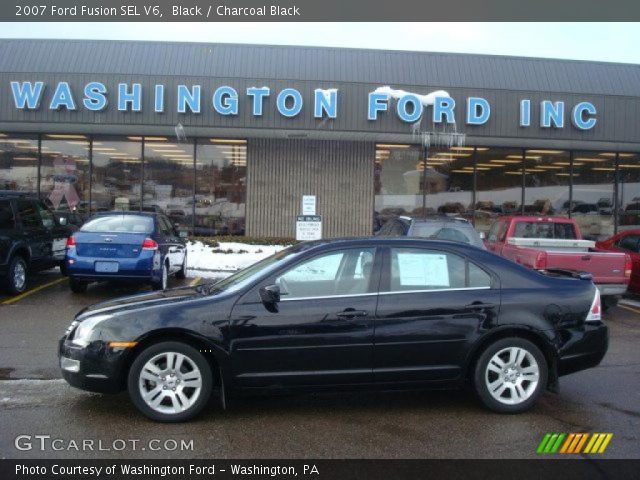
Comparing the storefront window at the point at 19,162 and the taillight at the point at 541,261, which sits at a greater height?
the storefront window at the point at 19,162

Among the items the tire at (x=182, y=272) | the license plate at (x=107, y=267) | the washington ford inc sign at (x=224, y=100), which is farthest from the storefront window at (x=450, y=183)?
the license plate at (x=107, y=267)

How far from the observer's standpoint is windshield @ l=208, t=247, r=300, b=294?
536cm

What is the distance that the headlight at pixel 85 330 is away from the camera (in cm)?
513

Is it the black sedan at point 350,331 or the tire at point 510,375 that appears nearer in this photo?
the black sedan at point 350,331

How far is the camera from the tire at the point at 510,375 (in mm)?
5367

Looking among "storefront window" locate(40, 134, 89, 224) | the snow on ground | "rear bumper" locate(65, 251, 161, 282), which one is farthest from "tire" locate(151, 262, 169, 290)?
"storefront window" locate(40, 134, 89, 224)

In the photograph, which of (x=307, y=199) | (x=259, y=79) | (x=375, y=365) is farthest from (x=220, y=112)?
(x=375, y=365)

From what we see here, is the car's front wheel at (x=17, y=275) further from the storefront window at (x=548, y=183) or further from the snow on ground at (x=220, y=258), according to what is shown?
the storefront window at (x=548, y=183)

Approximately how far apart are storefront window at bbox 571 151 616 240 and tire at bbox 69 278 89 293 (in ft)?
46.3

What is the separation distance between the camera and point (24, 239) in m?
11.0

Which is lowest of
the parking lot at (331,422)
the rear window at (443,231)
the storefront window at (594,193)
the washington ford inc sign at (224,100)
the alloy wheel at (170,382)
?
the parking lot at (331,422)
